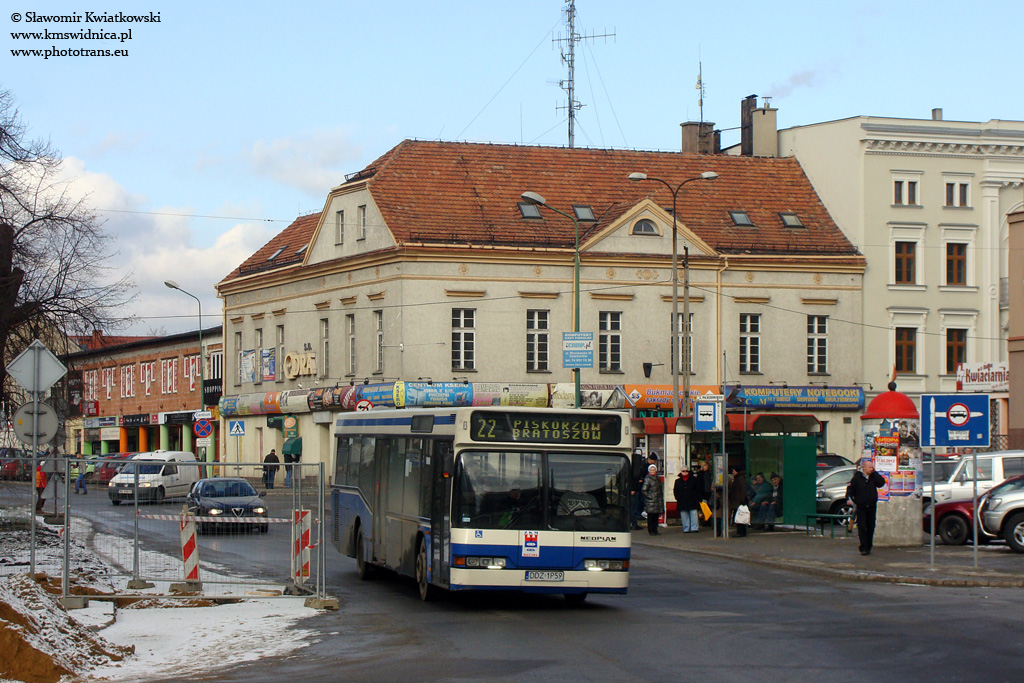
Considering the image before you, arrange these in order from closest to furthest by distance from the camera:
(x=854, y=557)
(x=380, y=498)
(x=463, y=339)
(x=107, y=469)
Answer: (x=107, y=469) → (x=380, y=498) → (x=854, y=557) → (x=463, y=339)

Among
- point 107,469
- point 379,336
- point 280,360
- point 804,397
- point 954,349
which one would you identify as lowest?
point 107,469

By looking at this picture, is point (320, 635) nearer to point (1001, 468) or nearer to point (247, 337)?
point (1001, 468)

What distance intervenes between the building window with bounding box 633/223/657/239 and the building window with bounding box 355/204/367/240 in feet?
33.7

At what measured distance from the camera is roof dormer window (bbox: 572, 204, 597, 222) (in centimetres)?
5175

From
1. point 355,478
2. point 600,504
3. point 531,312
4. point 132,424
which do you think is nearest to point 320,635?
point 600,504

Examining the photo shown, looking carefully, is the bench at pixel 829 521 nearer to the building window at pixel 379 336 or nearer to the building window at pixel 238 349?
the building window at pixel 379 336

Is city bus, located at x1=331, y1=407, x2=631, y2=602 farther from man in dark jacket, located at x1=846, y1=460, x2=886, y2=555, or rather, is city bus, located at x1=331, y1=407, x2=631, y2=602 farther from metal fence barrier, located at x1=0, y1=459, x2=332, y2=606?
man in dark jacket, located at x1=846, y1=460, x2=886, y2=555

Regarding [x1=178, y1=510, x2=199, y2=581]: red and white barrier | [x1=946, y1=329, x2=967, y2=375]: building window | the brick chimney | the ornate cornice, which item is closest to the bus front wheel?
[x1=178, y1=510, x2=199, y2=581]: red and white barrier

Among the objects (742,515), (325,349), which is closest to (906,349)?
(325,349)

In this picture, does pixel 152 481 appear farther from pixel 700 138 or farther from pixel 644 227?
pixel 700 138

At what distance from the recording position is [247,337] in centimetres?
5822

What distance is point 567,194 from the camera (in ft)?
173

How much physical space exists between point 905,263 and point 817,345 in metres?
5.08

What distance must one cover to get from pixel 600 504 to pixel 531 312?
33494 mm
